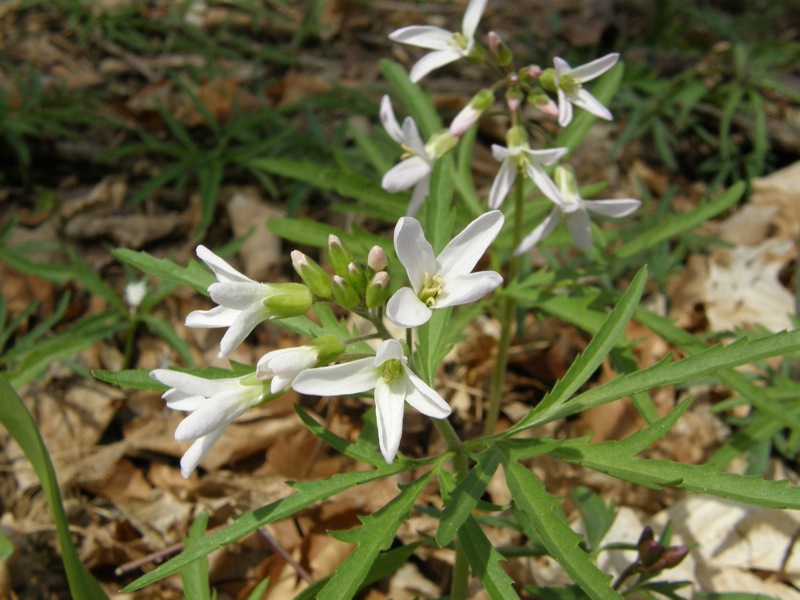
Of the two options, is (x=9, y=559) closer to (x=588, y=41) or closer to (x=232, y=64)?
(x=232, y=64)

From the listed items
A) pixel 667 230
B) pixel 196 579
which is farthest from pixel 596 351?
pixel 196 579

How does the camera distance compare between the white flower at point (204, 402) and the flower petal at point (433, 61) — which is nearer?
the white flower at point (204, 402)

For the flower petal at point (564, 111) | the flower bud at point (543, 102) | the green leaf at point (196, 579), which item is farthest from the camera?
the flower bud at point (543, 102)

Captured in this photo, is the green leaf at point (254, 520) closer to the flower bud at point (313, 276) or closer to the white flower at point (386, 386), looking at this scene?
the white flower at point (386, 386)

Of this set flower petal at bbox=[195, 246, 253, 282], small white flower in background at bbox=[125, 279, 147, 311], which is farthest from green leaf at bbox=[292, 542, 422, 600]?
small white flower in background at bbox=[125, 279, 147, 311]

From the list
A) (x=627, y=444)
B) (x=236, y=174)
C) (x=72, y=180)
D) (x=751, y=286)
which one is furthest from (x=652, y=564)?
(x=72, y=180)

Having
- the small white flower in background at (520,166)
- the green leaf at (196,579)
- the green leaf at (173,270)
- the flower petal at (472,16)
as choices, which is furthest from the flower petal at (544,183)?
the green leaf at (196,579)

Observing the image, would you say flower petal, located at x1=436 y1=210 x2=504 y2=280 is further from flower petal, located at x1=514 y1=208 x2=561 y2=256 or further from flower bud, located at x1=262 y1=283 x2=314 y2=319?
flower petal, located at x1=514 y1=208 x2=561 y2=256

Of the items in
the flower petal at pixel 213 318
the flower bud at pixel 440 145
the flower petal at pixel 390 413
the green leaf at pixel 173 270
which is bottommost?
the green leaf at pixel 173 270

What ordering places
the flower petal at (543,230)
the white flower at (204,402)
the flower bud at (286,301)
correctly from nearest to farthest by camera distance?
the white flower at (204,402), the flower bud at (286,301), the flower petal at (543,230)
